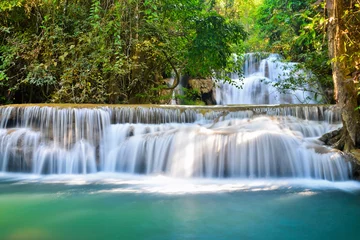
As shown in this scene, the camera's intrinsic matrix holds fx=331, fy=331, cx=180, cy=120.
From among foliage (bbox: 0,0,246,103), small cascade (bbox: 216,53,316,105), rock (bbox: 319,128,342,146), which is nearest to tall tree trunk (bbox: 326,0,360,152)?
rock (bbox: 319,128,342,146)

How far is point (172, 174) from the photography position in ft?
19.5

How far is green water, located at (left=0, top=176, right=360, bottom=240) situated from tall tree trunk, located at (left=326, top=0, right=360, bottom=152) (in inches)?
35.8

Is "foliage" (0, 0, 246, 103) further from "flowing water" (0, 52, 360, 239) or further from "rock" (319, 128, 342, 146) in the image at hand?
"rock" (319, 128, 342, 146)

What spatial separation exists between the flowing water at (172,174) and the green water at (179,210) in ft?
0.04

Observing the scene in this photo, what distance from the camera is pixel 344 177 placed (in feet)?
17.4

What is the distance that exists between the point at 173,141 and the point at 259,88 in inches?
333

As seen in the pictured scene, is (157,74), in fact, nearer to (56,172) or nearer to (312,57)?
(312,57)

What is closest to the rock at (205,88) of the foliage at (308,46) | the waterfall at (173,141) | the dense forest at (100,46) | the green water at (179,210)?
the foliage at (308,46)

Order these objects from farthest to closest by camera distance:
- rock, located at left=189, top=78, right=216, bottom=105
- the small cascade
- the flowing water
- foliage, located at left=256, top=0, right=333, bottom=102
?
1. rock, located at left=189, top=78, right=216, bottom=105
2. the small cascade
3. foliage, located at left=256, top=0, right=333, bottom=102
4. the flowing water

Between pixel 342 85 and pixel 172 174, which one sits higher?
pixel 342 85

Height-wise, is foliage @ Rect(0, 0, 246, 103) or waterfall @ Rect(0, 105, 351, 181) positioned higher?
foliage @ Rect(0, 0, 246, 103)

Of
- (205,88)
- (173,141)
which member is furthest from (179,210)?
(205,88)

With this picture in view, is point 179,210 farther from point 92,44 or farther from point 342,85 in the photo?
point 92,44

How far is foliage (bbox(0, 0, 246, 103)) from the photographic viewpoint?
8.95 metres
